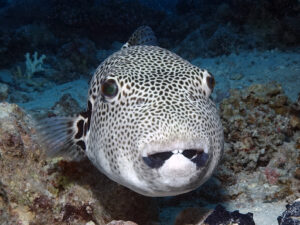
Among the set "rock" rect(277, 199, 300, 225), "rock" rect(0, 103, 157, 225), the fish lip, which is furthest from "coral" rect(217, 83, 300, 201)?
the fish lip

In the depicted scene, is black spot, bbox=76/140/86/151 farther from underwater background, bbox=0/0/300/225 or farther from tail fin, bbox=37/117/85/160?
underwater background, bbox=0/0/300/225

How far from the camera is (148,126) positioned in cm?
211

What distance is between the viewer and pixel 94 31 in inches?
587

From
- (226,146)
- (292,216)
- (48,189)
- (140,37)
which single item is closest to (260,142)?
(226,146)

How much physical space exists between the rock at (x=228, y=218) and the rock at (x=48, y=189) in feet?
2.76

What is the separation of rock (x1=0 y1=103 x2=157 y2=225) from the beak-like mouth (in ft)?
4.15

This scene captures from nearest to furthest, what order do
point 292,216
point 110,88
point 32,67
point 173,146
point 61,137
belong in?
point 173,146
point 110,88
point 292,216
point 61,137
point 32,67

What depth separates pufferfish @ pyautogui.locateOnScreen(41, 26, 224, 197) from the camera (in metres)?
1.99

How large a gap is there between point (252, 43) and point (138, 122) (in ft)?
29.0

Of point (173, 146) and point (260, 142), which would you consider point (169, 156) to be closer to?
point (173, 146)

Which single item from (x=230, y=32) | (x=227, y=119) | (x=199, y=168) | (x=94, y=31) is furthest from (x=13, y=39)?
(x=199, y=168)

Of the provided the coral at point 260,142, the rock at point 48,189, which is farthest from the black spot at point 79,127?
the coral at point 260,142

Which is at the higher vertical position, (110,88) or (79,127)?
(110,88)

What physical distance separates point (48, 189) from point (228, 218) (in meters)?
1.72
